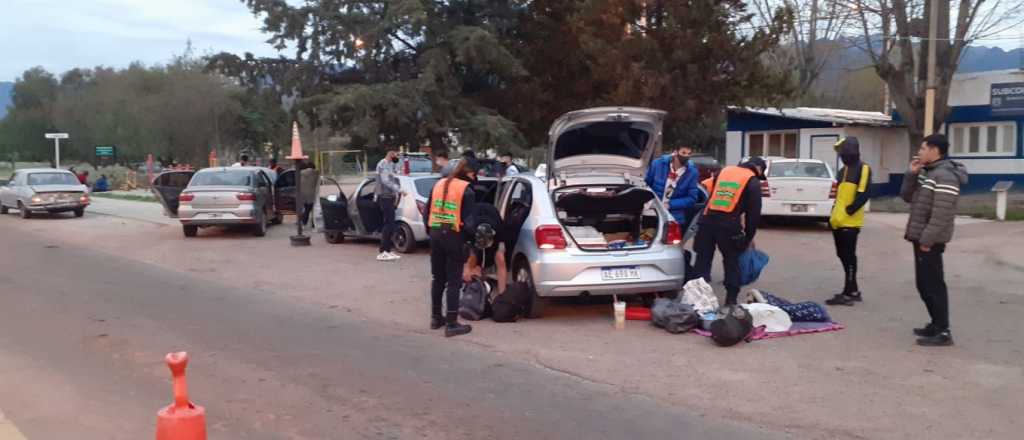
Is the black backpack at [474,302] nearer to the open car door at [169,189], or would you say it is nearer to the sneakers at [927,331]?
the sneakers at [927,331]

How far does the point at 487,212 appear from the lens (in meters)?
8.82

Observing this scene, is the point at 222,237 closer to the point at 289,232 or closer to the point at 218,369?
the point at 289,232

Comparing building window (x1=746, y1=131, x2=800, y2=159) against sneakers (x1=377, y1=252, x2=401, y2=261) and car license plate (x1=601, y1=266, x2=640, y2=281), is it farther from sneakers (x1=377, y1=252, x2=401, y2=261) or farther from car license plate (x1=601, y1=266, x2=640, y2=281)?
car license plate (x1=601, y1=266, x2=640, y2=281)

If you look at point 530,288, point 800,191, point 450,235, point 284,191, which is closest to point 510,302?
point 530,288

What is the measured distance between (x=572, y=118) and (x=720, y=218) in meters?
2.55

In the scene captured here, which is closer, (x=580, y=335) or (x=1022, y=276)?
(x=580, y=335)

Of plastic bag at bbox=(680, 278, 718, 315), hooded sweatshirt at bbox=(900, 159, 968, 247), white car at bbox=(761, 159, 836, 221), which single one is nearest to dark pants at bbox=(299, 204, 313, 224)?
white car at bbox=(761, 159, 836, 221)

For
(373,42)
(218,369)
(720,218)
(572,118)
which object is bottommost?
(218,369)

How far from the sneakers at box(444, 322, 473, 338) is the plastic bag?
2.14 meters

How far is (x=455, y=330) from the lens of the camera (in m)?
8.55

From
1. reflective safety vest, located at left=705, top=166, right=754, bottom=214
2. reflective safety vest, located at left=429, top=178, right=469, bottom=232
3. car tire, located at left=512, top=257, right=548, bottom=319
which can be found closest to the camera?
reflective safety vest, located at left=429, top=178, right=469, bottom=232

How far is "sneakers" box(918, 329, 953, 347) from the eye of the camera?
773 cm

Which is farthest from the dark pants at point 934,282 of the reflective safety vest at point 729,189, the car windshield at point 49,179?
the car windshield at point 49,179

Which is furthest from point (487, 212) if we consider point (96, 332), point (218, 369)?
point (96, 332)
